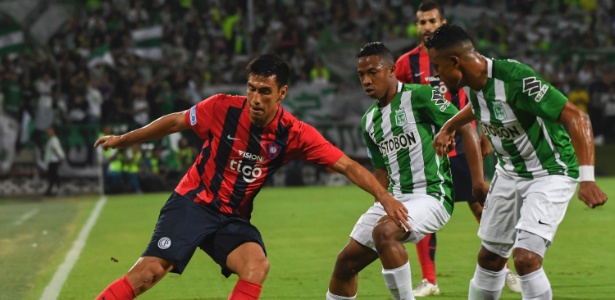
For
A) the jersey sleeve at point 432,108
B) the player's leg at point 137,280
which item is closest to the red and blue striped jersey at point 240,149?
the player's leg at point 137,280

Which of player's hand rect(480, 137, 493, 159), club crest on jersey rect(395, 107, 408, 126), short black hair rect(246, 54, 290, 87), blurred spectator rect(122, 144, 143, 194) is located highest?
short black hair rect(246, 54, 290, 87)

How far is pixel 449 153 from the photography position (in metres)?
8.30

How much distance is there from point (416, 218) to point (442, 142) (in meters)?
0.56

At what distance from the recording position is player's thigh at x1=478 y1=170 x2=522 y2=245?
20.9ft

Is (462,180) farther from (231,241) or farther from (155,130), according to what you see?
(155,130)

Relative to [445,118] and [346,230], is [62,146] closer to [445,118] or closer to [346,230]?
[346,230]

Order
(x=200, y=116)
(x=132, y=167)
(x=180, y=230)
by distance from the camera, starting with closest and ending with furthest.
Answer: (x=180, y=230)
(x=200, y=116)
(x=132, y=167)

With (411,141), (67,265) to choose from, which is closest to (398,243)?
(411,141)

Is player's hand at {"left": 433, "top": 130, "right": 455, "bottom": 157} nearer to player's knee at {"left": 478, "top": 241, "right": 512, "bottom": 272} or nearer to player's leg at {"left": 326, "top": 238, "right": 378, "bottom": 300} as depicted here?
player's knee at {"left": 478, "top": 241, "right": 512, "bottom": 272}

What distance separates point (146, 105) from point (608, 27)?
49.4 feet

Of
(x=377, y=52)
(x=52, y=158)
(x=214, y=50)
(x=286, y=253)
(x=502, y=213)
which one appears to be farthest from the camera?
(x=214, y=50)

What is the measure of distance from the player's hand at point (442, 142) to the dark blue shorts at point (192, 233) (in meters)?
1.42

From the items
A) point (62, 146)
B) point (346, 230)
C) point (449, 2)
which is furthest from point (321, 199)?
point (449, 2)

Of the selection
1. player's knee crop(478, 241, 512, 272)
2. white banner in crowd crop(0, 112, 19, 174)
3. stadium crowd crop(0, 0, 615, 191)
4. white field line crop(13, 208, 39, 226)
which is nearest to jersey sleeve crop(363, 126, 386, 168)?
player's knee crop(478, 241, 512, 272)
